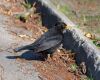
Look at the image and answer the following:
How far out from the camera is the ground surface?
6707 mm

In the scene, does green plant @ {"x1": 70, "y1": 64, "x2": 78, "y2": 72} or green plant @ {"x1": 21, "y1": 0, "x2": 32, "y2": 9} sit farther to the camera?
green plant @ {"x1": 21, "y1": 0, "x2": 32, "y2": 9}

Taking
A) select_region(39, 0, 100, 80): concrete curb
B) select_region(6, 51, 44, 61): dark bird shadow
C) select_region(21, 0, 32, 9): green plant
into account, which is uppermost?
select_region(21, 0, 32, 9): green plant

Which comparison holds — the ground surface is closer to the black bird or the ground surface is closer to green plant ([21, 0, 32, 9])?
the black bird

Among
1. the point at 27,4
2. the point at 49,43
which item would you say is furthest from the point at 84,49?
the point at 27,4

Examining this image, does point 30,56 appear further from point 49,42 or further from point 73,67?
point 73,67

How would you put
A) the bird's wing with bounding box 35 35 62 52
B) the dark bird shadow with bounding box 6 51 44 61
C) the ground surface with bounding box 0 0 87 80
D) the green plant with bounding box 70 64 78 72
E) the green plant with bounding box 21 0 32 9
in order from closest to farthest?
the ground surface with bounding box 0 0 87 80 < the green plant with bounding box 70 64 78 72 < the bird's wing with bounding box 35 35 62 52 < the dark bird shadow with bounding box 6 51 44 61 < the green plant with bounding box 21 0 32 9

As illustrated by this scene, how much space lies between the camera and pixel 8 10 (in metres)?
10.2

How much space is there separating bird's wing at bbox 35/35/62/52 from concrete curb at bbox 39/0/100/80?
1.17ft

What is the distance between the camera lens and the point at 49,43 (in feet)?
23.6

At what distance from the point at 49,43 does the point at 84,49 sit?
0.59 m

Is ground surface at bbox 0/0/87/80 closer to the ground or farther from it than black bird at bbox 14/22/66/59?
closer to the ground

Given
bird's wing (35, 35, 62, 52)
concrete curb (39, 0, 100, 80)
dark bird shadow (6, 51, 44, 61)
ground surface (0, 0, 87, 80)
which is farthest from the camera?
dark bird shadow (6, 51, 44, 61)

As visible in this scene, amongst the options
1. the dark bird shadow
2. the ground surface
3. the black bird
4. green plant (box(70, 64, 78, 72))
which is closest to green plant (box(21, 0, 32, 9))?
the ground surface

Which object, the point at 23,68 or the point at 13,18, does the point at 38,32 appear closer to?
the point at 13,18
